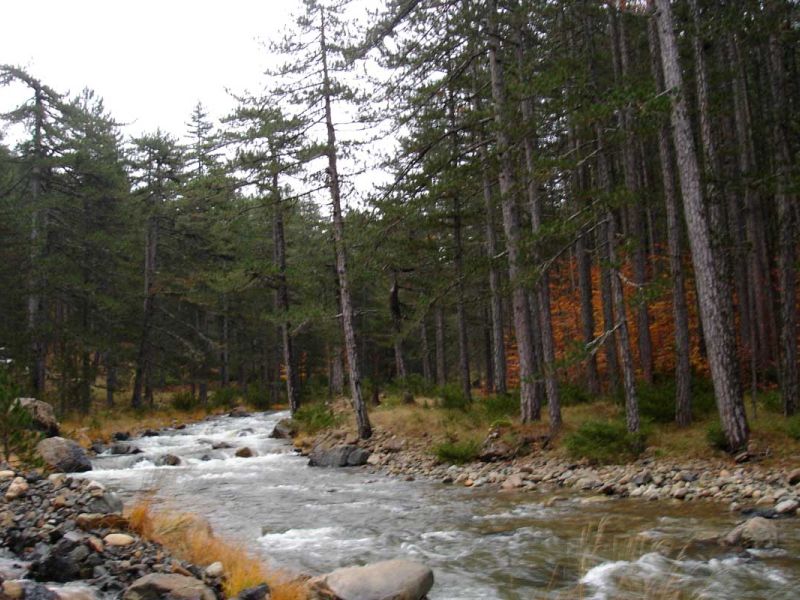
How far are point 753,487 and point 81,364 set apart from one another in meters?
25.0

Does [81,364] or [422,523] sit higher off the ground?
[81,364]

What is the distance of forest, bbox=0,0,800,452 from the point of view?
1227 centimetres

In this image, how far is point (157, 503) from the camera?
37.0 ft

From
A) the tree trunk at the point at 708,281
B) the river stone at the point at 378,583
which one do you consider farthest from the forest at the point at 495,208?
the river stone at the point at 378,583

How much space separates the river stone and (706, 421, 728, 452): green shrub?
7497mm

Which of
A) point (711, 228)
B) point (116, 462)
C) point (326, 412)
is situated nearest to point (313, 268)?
point (326, 412)

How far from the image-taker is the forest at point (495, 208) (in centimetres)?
1227

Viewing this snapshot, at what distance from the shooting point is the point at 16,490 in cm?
752

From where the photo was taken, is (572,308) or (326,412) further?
(572,308)

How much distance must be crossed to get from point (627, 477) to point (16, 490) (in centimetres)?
914

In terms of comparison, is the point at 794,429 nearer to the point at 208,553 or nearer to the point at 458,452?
the point at 458,452

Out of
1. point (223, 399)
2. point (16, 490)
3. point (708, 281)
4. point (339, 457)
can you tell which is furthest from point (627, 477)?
point (223, 399)

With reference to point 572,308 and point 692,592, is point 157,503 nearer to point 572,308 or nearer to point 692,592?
point 692,592

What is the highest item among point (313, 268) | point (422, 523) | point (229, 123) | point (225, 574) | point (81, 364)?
point (229, 123)
